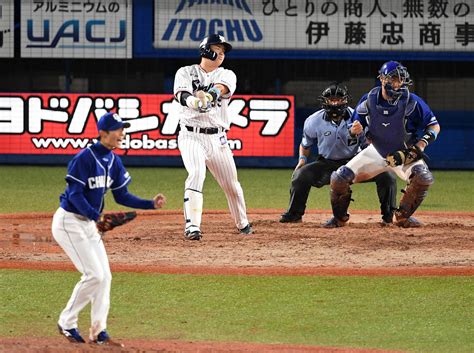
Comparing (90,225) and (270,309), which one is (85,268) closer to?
(90,225)

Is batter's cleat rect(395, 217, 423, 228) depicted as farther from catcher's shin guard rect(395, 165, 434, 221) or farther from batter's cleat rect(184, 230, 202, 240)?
batter's cleat rect(184, 230, 202, 240)

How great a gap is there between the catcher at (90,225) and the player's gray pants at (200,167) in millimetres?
3692

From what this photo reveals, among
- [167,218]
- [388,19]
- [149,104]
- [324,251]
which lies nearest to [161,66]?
[149,104]

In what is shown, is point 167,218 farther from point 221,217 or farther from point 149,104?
point 149,104

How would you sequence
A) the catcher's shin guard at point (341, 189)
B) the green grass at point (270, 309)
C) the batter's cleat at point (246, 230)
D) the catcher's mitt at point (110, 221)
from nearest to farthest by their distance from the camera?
the catcher's mitt at point (110, 221)
the green grass at point (270, 309)
the batter's cleat at point (246, 230)
the catcher's shin guard at point (341, 189)

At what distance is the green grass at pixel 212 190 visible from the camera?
558 inches

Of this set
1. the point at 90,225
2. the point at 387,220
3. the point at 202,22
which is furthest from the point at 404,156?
the point at 202,22

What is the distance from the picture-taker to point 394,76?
1070 centimetres

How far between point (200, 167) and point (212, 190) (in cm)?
601

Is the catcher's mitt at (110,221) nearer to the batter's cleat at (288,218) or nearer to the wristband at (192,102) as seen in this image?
the wristband at (192,102)

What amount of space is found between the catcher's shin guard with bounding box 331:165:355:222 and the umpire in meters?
0.46

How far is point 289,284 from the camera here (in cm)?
843

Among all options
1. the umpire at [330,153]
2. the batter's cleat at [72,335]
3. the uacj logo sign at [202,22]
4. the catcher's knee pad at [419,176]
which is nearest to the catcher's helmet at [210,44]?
the umpire at [330,153]

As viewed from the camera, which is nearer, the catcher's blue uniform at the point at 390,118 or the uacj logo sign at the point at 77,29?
the catcher's blue uniform at the point at 390,118
